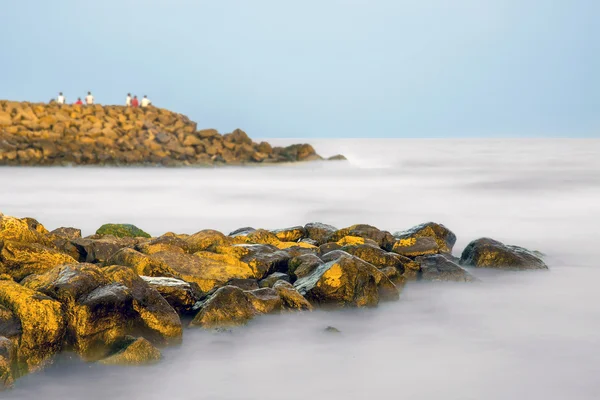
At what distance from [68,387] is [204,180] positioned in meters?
14.3

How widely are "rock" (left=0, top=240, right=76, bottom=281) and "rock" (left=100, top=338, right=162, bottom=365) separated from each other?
1275 millimetres

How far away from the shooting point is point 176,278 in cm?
498

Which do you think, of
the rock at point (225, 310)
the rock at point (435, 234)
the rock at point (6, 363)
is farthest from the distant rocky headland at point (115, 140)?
the rock at point (6, 363)

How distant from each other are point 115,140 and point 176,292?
19.9m

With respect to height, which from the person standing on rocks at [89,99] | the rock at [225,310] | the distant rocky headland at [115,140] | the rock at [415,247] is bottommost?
the rock at [225,310]

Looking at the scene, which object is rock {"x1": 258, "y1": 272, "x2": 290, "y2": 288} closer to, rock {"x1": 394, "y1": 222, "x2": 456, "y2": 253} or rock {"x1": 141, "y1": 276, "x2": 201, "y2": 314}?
rock {"x1": 141, "y1": 276, "x2": 201, "y2": 314}

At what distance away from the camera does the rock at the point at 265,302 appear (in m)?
4.75

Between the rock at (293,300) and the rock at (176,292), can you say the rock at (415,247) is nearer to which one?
the rock at (293,300)

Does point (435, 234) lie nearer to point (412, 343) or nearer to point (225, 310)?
point (412, 343)

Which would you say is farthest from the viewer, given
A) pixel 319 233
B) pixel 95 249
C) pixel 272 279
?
pixel 319 233

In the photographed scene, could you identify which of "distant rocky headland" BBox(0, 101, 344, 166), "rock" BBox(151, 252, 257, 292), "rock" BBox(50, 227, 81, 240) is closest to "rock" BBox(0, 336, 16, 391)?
"rock" BBox(151, 252, 257, 292)

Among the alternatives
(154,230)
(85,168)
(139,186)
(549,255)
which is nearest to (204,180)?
(139,186)

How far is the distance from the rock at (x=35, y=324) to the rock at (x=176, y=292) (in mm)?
804

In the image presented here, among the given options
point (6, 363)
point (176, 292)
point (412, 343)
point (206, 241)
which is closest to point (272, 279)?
point (176, 292)
